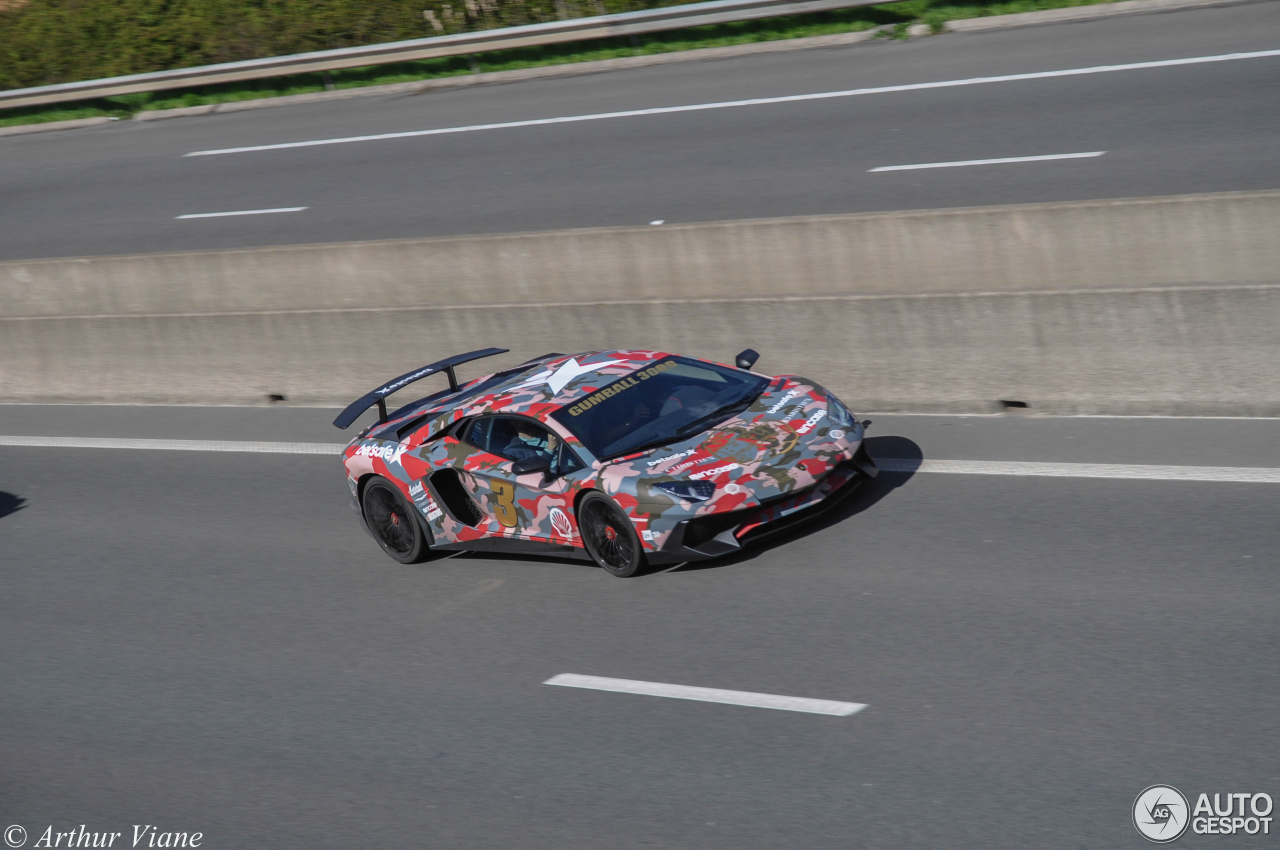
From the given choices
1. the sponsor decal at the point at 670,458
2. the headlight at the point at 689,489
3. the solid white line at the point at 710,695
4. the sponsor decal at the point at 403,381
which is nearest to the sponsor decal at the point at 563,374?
the sponsor decal at the point at 403,381

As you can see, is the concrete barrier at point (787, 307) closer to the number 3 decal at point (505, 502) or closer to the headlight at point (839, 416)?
the headlight at point (839, 416)

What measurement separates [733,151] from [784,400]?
355 inches

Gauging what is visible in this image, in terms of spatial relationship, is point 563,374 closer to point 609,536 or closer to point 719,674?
point 609,536

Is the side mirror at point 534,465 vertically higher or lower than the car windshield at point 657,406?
lower

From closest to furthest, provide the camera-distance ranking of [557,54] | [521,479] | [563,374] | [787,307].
A: [521,479] → [563,374] → [787,307] → [557,54]

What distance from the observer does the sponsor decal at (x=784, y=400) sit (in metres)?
9.22

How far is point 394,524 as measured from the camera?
33.6ft

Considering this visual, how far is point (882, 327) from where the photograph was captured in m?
11.4

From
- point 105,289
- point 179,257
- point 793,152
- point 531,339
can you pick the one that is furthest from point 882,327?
point 105,289

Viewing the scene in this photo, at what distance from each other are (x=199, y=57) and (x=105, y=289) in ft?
46.8

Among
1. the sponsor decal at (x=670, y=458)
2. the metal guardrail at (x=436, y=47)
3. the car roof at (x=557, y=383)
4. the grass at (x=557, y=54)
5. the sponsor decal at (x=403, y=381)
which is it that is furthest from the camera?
the metal guardrail at (x=436, y=47)

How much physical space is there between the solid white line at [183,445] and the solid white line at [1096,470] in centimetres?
586

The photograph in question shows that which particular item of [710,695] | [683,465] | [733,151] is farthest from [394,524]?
[733,151]

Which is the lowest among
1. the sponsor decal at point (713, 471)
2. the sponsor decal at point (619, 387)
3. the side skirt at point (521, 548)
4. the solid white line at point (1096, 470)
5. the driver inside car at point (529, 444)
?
the solid white line at point (1096, 470)
